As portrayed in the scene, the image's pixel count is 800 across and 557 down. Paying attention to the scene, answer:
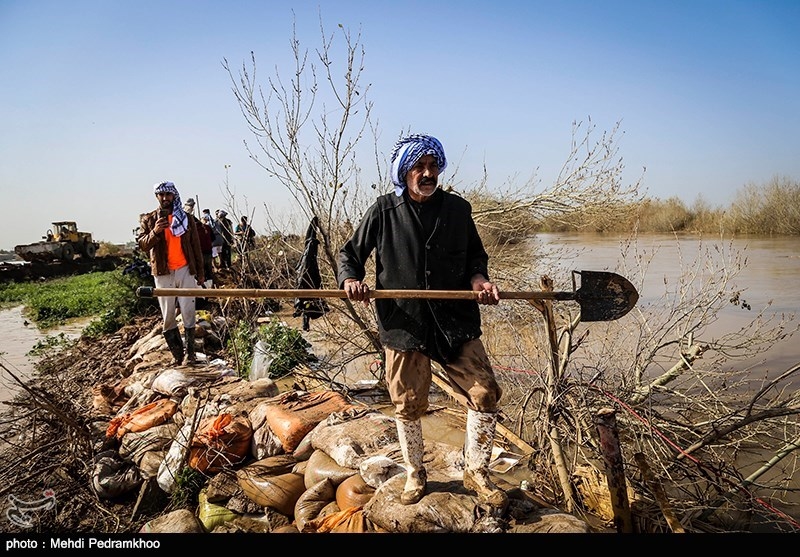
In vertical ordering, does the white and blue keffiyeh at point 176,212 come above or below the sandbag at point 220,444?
above

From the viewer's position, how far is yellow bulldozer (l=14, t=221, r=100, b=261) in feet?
70.9

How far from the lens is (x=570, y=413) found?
296 centimetres

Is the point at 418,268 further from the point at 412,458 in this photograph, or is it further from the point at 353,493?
the point at 353,493

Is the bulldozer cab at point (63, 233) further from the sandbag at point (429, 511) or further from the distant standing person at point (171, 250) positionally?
the sandbag at point (429, 511)

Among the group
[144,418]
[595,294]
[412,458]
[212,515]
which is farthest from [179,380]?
[595,294]

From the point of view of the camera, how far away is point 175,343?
556cm

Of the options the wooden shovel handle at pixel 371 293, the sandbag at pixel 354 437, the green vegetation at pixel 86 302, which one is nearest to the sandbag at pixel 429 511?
the sandbag at pixel 354 437

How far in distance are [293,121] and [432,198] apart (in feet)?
10.3

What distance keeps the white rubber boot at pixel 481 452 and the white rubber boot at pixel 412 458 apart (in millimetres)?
238

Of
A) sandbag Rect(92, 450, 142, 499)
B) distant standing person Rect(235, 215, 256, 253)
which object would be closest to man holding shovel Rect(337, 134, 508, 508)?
sandbag Rect(92, 450, 142, 499)

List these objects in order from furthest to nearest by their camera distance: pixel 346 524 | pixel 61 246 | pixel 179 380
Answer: pixel 61 246 < pixel 179 380 < pixel 346 524

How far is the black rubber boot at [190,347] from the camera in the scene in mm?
5578
